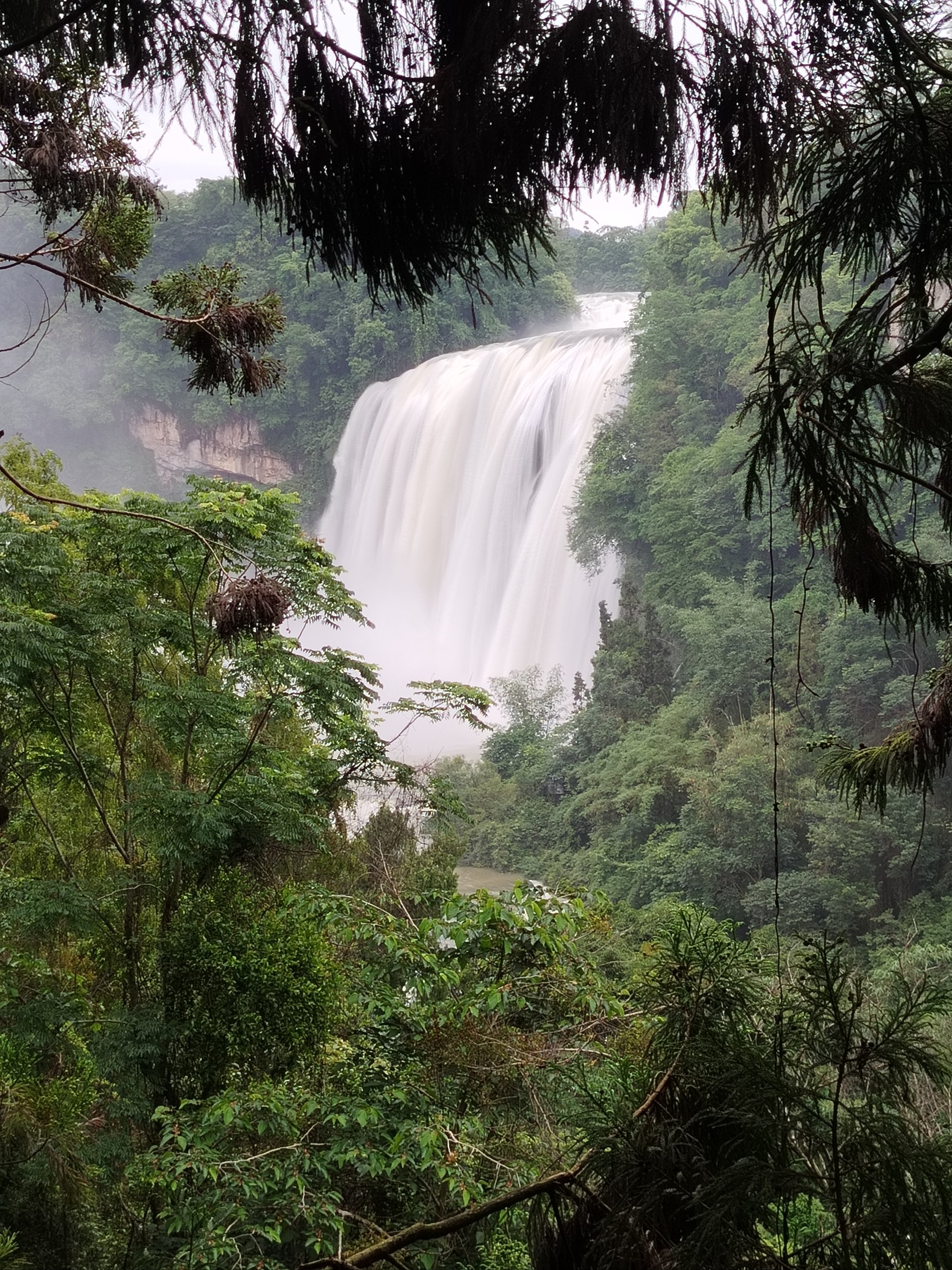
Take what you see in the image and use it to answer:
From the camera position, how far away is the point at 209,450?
30.1m

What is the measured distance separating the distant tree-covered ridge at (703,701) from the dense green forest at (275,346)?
5.94m

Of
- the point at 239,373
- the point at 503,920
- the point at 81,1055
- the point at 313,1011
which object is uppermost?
the point at 239,373

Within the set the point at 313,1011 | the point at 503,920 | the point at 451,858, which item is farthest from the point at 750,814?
the point at 503,920

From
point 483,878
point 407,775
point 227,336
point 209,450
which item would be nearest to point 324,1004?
point 407,775

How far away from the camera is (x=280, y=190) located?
4.99 ft

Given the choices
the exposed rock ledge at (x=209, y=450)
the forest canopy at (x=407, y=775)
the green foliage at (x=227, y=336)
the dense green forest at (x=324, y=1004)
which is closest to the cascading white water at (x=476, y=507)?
the exposed rock ledge at (x=209, y=450)

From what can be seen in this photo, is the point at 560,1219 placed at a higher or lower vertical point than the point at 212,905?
higher

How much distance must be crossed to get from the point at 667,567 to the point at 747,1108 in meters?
15.7

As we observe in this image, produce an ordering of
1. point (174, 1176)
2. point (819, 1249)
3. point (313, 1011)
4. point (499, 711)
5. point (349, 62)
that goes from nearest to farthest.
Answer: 1. point (819, 1249)
2. point (349, 62)
3. point (174, 1176)
4. point (313, 1011)
5. point (499, 711)

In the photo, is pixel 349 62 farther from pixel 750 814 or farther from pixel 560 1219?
pixel 750 814

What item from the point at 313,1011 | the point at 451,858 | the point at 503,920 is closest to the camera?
the point at 503,920

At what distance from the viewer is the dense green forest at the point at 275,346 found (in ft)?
83.5

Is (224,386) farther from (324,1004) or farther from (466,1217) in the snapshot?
(466,1217)

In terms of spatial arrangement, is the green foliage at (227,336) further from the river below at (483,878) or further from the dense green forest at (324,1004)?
the river below at (483,878)
